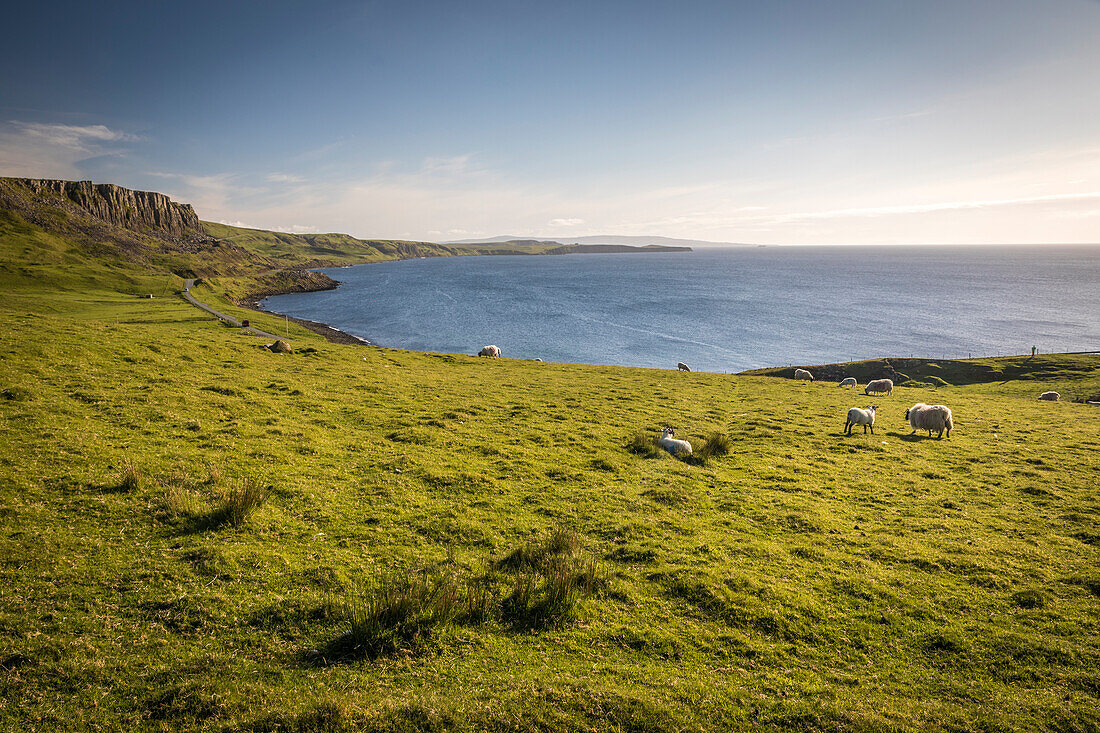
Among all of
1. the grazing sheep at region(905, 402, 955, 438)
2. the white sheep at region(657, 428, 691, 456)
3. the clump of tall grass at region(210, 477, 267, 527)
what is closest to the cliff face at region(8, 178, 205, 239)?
the clump of tall grass at region(210, 477, 267, 527)

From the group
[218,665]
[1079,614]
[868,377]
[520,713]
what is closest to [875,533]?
[1079,614]

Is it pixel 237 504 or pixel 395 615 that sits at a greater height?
pixel 237 504

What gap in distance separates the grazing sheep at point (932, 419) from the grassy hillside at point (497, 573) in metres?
2.50

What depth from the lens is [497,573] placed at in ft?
30.3

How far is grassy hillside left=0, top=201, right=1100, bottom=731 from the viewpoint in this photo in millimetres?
6055

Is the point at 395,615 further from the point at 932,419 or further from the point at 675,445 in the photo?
the point at 932,419

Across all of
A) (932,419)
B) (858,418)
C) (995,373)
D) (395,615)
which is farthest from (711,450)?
(995,373)

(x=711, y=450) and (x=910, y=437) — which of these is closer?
(x=711, y=450)

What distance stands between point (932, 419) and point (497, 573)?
80.5 feet

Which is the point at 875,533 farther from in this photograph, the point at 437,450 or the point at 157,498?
the point at 157,498

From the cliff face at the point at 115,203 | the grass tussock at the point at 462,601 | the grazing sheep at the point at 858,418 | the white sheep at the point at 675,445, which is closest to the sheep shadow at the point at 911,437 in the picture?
the grazing sheep at the point at 858,418

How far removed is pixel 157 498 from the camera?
10.1 meters

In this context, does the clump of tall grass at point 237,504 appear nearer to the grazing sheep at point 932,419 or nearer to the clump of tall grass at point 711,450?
the clump of tall grass at point 711,450

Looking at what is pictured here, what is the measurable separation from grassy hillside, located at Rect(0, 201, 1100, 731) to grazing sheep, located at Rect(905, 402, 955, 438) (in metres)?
2.50
